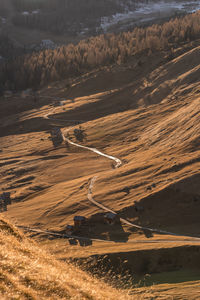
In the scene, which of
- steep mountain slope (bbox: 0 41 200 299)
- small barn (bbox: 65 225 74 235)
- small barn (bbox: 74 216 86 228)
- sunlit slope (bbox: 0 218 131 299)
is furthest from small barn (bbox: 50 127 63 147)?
sunlit slope (bbox: 0 218 131 299)

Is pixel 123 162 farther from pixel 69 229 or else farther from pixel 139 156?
pixel 69 229


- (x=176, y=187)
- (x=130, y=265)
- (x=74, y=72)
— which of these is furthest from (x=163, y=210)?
(x=74, y=72)

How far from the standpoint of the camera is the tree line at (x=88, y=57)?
510 ft

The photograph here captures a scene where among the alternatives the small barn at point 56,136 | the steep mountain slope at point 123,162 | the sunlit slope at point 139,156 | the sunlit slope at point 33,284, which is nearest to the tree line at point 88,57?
the steep mountain slope at point 123,162

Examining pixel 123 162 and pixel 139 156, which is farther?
pixel 123 162

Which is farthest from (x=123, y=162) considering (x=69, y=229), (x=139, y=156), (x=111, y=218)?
(x=69, y=229)

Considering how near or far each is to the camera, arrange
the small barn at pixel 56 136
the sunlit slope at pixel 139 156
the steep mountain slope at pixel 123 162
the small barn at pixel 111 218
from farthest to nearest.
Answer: the small barn at pixel 56 136 → the sunlit slope at pixel 139 156 → the small barn at pixel 111 218 → the steep mountain slope at pixel 123 162

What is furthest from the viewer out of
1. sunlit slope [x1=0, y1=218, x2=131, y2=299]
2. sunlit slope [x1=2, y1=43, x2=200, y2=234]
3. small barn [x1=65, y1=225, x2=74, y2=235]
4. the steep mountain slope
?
sunlit slope [x1=2, y1=43, x2=200, y2=234]

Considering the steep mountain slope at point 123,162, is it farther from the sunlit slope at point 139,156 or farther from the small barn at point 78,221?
the small barn at point 78,221

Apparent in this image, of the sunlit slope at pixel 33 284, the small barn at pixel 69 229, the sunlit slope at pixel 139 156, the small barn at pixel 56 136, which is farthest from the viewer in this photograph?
the small barn at pixel 56 136

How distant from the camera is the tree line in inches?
6117

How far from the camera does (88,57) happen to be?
169625mm

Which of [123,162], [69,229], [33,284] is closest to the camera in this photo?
[33,284]

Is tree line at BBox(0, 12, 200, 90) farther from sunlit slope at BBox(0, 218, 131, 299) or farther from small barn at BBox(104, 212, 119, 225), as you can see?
sunlit slope at BBox(0, 218, 131, 299)
